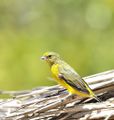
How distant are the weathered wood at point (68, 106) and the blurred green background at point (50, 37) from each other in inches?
260

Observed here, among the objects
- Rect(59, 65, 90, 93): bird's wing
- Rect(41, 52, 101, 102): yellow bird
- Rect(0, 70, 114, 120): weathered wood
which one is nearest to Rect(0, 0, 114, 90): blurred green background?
Rect(41, 52, 101, 102): yellow bird

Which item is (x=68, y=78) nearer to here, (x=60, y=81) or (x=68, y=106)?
(x=60, y=81)

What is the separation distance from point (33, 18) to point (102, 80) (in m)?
10.8

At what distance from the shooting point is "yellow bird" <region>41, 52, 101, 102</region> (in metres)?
5.57

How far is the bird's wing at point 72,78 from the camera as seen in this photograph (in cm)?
566

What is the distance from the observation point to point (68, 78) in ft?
19.1

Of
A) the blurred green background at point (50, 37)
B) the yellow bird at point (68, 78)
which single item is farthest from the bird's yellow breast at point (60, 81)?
the blurred green background at point (50, 37)

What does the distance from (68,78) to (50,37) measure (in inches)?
366

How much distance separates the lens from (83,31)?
1561cm

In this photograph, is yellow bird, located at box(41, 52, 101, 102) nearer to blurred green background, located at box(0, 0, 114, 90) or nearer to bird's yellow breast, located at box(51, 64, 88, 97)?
bird's yellow breast, located at box(51, 64, 88, 97)

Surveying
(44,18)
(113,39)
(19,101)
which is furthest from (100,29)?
(19,101)

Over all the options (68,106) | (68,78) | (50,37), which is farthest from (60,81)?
(50,37)

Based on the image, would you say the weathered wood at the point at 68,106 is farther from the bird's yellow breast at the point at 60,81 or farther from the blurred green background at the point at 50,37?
the blurred green background at the point at 50,37

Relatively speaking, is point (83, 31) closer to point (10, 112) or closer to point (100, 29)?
point (100, 29)
